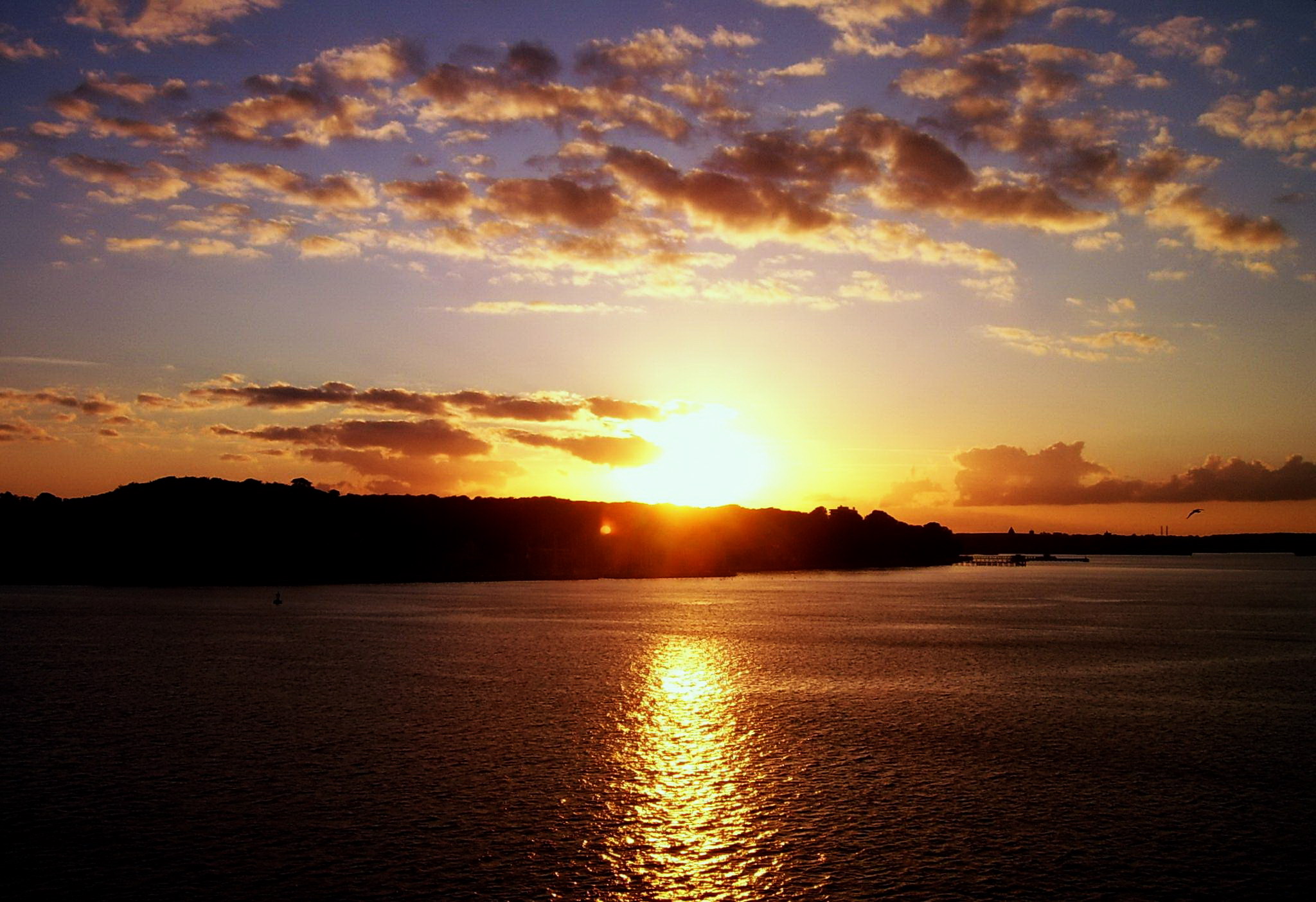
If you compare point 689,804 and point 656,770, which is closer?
point 689,804

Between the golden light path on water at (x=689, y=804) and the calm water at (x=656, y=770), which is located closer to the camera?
the golden light path on water at (x=689, y=804)

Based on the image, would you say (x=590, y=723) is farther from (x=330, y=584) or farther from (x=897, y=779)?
(x=330, y=584)

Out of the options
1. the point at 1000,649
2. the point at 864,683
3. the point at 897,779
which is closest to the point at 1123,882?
the point at 897,779

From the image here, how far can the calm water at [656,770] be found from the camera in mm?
23141

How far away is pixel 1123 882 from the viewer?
74.2 feet

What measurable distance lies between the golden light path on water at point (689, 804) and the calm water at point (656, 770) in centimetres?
14

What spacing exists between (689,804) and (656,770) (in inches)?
189

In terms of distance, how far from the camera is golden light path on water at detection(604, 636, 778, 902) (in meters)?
22.8

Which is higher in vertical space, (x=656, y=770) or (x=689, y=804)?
(x=689, y=804)

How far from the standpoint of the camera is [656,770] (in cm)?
3403

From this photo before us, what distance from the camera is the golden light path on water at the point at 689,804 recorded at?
22.8 meters

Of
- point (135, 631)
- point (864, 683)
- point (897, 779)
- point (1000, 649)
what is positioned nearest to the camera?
point (897, 779)

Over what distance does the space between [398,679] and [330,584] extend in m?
152

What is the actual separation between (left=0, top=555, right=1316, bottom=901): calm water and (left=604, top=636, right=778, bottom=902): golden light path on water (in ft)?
0.45
